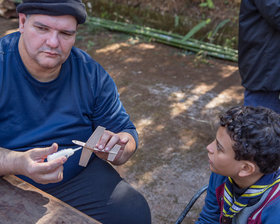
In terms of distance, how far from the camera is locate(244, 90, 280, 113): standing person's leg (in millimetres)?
2633

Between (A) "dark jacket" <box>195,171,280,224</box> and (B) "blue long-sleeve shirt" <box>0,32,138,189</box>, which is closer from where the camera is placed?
(A) "dark jacket" <box>195,171,280,224</box>

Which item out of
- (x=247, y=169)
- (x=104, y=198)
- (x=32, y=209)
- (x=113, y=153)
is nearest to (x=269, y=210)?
(x=247, y=169)

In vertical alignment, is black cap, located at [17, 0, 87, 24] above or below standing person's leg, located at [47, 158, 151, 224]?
above

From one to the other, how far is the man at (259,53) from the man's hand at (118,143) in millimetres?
1112

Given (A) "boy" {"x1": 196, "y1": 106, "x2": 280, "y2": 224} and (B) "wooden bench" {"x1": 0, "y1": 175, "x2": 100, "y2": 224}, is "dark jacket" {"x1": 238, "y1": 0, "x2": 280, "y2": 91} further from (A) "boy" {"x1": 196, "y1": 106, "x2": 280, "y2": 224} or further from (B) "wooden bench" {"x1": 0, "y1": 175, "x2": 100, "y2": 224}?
(B) "wooden bench" {"x1": 0, "y1": 175, "x2": 100, "y2": 224}

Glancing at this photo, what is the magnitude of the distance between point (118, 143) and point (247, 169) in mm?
736

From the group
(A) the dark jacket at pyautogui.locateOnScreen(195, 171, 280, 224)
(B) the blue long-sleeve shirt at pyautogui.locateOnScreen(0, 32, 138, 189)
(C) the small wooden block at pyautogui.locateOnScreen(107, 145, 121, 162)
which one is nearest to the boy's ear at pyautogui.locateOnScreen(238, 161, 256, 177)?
(A) the dark jacket at pyautogui.locateOnScreen(195, 171, 280, 224)

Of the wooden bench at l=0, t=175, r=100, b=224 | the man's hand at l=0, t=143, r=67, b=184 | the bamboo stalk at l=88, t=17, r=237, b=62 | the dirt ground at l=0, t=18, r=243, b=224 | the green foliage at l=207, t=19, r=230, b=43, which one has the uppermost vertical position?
the man's hand at l=0, t=143, r=67, b=184

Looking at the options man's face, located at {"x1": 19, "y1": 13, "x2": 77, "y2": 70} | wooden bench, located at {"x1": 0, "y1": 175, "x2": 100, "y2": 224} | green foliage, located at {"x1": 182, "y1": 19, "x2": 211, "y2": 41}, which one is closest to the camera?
wooden bench, located at {"x1": 0, "y1": 175, "x2": 100, "y2": 224}

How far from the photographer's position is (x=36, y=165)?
156cm

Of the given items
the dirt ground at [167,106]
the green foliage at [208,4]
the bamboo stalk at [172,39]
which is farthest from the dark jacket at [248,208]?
the green foliage at [208,4]

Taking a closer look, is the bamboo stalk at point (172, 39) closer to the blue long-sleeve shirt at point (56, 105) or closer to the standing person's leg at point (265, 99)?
the standing person's leg at point (265, 99)

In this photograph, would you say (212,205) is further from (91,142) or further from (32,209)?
(32,209)

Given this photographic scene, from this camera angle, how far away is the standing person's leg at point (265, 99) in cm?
263
